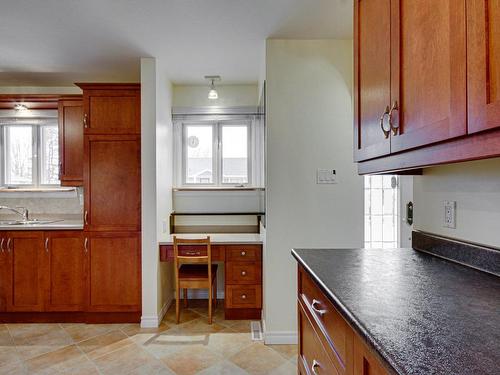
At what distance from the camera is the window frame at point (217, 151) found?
3953mm

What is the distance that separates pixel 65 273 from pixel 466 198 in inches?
128

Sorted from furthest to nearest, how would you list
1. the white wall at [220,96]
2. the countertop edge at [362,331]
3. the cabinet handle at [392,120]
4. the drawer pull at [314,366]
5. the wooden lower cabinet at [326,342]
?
the white wall at [220,96]
the drawer pull at [314,366]
the cabinet handle at [392,120]
the wooden lower cabinet at [326,342]
the countertop edge at [362,331]

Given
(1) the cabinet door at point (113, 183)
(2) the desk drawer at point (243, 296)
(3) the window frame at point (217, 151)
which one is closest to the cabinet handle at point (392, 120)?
(2) the desk drawer at point (243, 296)

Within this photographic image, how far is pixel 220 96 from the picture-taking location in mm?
3908

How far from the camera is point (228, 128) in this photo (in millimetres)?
3982

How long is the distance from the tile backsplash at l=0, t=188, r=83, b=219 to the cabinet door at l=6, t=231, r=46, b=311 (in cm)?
65

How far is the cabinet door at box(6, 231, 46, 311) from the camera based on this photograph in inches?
124

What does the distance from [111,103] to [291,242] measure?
2.06 meters

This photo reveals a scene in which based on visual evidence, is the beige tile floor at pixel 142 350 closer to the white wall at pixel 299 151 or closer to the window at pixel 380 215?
the white wall at pixel 299 151

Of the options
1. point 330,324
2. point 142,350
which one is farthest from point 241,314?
point 330,324

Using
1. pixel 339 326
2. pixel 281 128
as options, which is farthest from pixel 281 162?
pixel 339 326

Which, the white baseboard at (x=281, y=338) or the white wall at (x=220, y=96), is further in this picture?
the white wall at (x=220, y=96)

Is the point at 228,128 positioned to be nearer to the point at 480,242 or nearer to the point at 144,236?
the point at 144,236

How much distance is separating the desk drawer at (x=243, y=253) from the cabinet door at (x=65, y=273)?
1.38m
